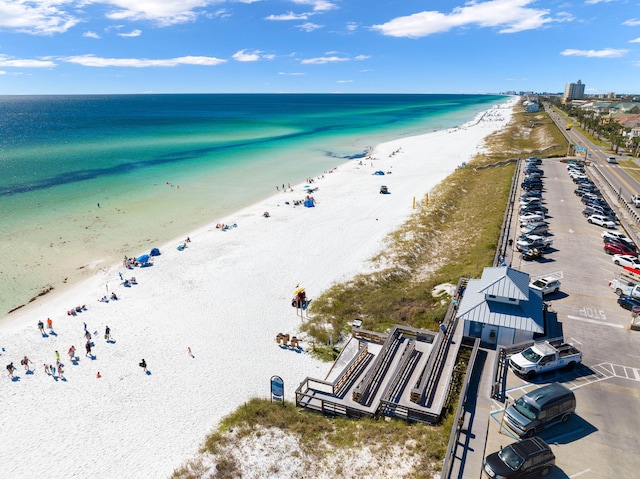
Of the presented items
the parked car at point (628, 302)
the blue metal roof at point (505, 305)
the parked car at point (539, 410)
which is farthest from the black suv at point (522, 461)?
the parked car at point (628, 302)

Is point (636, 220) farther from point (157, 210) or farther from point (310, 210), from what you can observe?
point (157, 210)

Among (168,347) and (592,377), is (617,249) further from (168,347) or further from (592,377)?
(168,347)

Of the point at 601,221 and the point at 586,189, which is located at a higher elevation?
the point at 586,189

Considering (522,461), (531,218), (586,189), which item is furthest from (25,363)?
(586,189)

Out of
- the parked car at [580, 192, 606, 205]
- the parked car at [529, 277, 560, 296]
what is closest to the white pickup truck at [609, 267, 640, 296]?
the parked car at [529, 277, 560, 296]

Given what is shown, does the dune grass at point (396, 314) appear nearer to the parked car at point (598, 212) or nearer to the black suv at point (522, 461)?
the black suv at point (522, 461)

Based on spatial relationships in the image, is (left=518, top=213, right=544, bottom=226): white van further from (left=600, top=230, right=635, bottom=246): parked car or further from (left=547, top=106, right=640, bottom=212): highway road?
(left=547, top=106, right=640, bottom=212): highway road
